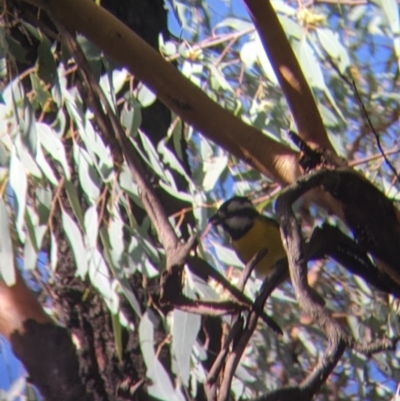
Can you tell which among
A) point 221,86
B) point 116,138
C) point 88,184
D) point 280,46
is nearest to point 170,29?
point 221,86

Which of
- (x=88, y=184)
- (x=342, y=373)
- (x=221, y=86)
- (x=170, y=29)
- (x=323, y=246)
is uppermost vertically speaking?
(x=170, y=29)

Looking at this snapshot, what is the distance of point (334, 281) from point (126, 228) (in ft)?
1.89

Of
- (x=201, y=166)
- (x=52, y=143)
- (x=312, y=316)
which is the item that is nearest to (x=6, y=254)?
(x=52, y=143)

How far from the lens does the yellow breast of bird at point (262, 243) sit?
1.51m

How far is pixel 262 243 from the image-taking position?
5.07 feet

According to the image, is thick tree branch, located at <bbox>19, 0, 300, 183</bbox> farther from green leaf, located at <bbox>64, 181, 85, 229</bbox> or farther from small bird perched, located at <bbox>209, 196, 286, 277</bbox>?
small bird perched, located at <bbox>209, 196, 286, 277</bbox>

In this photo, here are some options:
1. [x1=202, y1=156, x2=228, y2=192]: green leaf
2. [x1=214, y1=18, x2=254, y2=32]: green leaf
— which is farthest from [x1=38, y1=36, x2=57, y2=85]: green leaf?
[x1=214, y1=18, x2=254, y2=32]: green leaf

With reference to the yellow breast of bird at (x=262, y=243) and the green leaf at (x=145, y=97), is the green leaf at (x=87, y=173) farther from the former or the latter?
the yellow breast of bird at (x=262, y=243)

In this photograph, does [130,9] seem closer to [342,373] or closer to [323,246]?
[342,373]

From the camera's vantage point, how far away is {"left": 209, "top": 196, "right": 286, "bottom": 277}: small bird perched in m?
1.41

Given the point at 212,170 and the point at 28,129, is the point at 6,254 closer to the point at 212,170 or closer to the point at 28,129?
the point at 28,129

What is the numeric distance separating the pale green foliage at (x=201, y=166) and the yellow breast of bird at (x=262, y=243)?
50mm

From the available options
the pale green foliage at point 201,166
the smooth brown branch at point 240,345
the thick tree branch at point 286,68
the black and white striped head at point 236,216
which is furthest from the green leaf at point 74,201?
the smooth brown branch at point 240,345

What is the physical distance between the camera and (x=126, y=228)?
1230 mm
